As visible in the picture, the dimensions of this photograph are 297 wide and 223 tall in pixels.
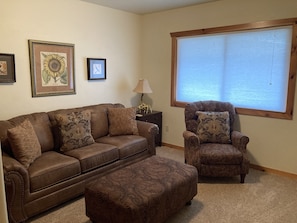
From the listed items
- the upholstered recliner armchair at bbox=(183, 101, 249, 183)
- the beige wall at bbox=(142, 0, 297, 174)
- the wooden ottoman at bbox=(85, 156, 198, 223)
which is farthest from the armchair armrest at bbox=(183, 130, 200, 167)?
the beige wall at bbox=(142, 0, 297, 174)

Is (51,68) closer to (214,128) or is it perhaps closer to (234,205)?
(214,128)

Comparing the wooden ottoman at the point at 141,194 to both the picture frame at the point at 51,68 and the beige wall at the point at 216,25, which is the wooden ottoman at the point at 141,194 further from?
the picture frame at the point at 51,68

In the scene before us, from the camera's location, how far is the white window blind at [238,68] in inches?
134

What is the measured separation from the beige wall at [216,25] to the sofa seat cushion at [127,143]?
1191 mm

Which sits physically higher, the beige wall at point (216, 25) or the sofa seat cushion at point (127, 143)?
the beige wall at point (216, 25)

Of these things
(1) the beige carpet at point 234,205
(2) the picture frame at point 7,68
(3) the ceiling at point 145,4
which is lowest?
(1) the beige carpet at point 234,205

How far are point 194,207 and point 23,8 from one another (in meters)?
3.17

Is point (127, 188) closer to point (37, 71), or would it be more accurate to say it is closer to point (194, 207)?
point (194, 207)

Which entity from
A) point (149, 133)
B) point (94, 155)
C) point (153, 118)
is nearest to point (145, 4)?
point (153, 118)

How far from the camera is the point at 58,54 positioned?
3543 millimetres

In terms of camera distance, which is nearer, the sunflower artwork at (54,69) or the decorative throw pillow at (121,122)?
the sunflower artwork at (54,69)

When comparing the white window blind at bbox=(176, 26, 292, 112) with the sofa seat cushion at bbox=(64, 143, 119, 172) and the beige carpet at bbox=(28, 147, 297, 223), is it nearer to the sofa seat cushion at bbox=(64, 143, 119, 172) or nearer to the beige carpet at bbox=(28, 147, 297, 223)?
the beige carpet at bbox=(28, 147, 297, 223)

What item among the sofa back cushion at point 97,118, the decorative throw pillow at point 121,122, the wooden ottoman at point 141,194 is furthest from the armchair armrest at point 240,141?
the sofa back cushion at point 97,118

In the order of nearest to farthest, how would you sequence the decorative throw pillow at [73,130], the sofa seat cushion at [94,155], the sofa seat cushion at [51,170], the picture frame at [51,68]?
the sofa seat cushion at [51,170] → the sofa seat cushion at [94,155] → the decorative throw pillow at [73,130] → the picture frame at [51,68]
